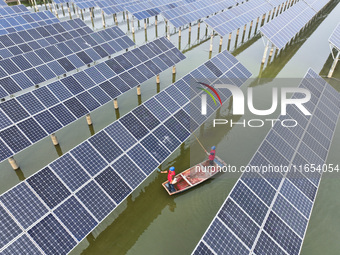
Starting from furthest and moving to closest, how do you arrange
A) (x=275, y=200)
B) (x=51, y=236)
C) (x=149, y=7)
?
(x=149, y=7) < (x=275, y=200) < (x=51, y=236)

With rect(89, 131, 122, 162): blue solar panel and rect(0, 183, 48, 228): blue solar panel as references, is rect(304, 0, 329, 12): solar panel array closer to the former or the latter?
rect(89, 131, 122, 162): blue solar panel

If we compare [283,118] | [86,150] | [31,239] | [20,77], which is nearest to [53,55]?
[20,77]

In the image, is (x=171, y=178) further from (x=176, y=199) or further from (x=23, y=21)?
(x=23, y=21)

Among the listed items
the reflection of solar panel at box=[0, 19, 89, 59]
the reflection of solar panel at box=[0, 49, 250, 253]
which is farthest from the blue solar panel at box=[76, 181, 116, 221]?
the reflection of solar panel at box=[0, 19, 89, 59]

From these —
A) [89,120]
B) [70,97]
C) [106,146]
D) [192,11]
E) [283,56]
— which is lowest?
[89,120]

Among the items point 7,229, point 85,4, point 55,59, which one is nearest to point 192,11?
point 85,4
